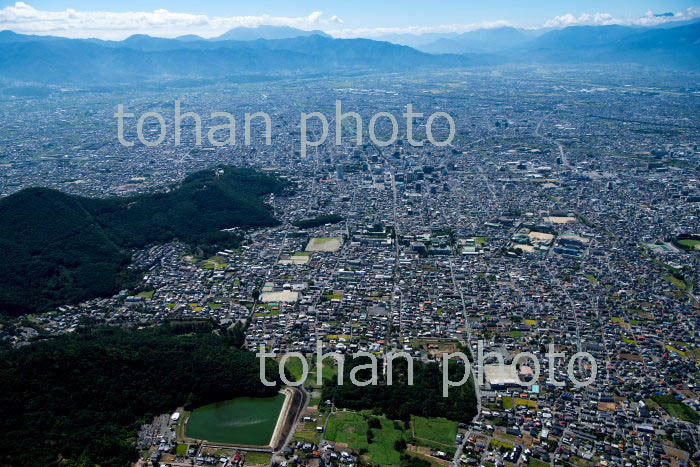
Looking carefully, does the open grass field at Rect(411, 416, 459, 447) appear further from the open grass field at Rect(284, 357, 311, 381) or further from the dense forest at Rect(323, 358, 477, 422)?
the open grass field at Rect(284, 357, 311, 381)

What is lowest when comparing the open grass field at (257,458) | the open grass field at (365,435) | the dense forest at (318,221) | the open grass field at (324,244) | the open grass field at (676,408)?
the open grass field at (257,458)

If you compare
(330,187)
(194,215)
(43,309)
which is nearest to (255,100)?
(330,187)

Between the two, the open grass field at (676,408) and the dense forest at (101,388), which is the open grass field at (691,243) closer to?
the open grass field at (676,408)

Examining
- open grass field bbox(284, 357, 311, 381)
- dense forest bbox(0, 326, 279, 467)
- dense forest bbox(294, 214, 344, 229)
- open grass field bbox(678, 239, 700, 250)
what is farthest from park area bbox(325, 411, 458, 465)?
open grass field bbox(678, 239, 700, 250)

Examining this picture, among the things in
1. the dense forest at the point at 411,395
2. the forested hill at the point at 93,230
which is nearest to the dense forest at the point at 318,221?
the forested hill at the point at 93,230

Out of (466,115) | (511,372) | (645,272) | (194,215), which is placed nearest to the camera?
(511,372)

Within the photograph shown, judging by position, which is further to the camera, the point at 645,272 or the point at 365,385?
the point at 645,272

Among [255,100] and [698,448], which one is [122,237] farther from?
[255,100]
